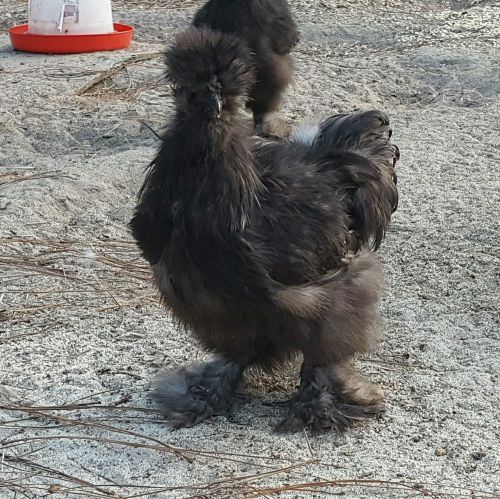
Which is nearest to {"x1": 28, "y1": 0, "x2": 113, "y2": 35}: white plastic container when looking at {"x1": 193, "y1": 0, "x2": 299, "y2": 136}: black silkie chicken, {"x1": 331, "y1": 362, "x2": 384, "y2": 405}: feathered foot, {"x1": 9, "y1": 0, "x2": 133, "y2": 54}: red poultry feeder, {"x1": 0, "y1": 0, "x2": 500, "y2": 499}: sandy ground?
{"x1": 9, "y1": 0, "x2": 133, "y2": 54}: red poultry feeder

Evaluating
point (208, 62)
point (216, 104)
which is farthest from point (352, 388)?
point (208, 62)

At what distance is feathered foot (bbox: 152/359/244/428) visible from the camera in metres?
4.82

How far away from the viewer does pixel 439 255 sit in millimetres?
6750

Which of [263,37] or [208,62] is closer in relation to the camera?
[208,62]

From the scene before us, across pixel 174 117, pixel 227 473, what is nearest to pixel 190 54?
pixel 174 117

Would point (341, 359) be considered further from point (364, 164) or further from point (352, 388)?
point (364, 164)

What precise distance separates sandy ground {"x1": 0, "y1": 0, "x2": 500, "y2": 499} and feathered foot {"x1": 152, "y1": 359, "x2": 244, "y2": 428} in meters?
0.07

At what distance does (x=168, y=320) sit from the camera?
5.85 m

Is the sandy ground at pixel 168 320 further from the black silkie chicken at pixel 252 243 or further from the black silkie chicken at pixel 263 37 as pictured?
the black silkie chicken at pixel 263 37

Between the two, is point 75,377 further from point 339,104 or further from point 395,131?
point 339,104

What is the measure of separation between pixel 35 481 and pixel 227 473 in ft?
2.70

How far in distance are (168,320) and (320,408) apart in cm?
138

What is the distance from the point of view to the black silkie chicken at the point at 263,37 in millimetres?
8945

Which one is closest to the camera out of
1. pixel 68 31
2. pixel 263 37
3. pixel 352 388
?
pixel 352 388
